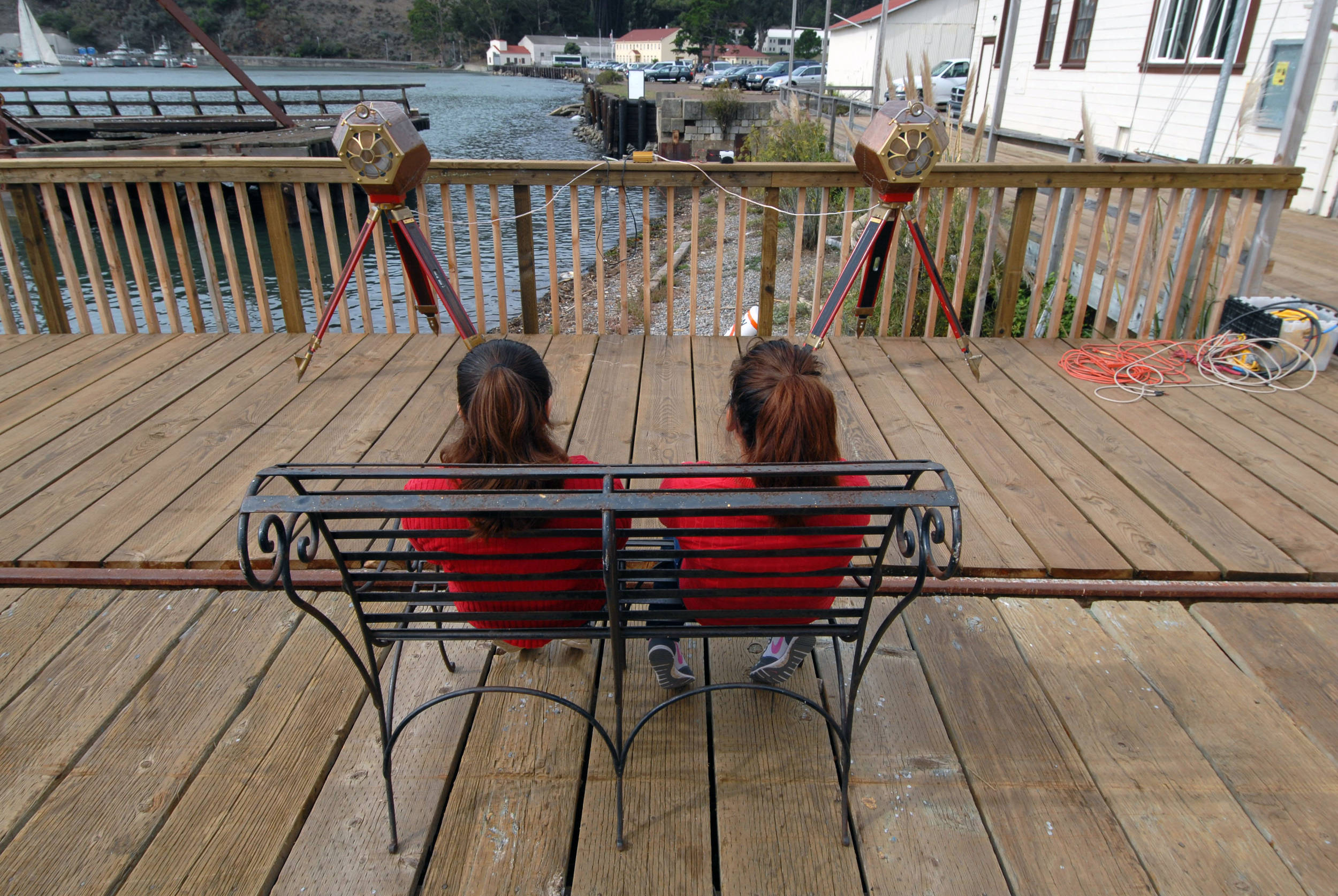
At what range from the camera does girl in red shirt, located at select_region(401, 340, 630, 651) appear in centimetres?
135

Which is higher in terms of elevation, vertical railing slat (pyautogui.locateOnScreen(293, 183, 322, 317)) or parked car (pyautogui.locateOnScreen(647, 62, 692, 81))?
parked car (pyautogui.locateOnScreen(647, 62, 692, 81))

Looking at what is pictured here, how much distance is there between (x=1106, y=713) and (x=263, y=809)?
167 centimetres

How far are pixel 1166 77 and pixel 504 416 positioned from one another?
10607mm

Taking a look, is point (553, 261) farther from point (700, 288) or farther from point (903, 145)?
point (700, 288)

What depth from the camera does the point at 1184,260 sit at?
11.8 feet

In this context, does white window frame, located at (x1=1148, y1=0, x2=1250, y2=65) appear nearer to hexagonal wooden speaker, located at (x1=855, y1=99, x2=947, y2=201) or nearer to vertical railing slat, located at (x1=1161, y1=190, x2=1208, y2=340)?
vertical railing slat, located at (x1=1161, y1=190, x2=1208, y2=340)

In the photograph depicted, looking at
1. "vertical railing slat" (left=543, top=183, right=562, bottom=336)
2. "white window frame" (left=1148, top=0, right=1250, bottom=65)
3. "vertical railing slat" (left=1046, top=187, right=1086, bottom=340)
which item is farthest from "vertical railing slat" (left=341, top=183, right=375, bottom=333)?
"white window frame" (left=1148, top=0, right=1250, bottom=65)

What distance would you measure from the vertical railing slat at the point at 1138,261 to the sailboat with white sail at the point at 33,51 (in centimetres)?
5576

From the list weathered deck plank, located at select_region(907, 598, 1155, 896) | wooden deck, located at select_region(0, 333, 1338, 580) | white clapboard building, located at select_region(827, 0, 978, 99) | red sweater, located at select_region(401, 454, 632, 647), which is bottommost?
weathered deck plank, located at select_region(907, 598, 1155, 896)

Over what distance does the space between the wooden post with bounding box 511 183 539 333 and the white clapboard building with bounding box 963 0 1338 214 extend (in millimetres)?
3593

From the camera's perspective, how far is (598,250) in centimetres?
374

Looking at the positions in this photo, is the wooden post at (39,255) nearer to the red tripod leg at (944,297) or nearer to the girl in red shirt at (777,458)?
the girl in red shirt at (777,458)

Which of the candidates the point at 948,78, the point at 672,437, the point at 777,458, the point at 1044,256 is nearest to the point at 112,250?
the point at 672,437

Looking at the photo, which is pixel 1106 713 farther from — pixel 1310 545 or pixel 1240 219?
pixel 1240 219
